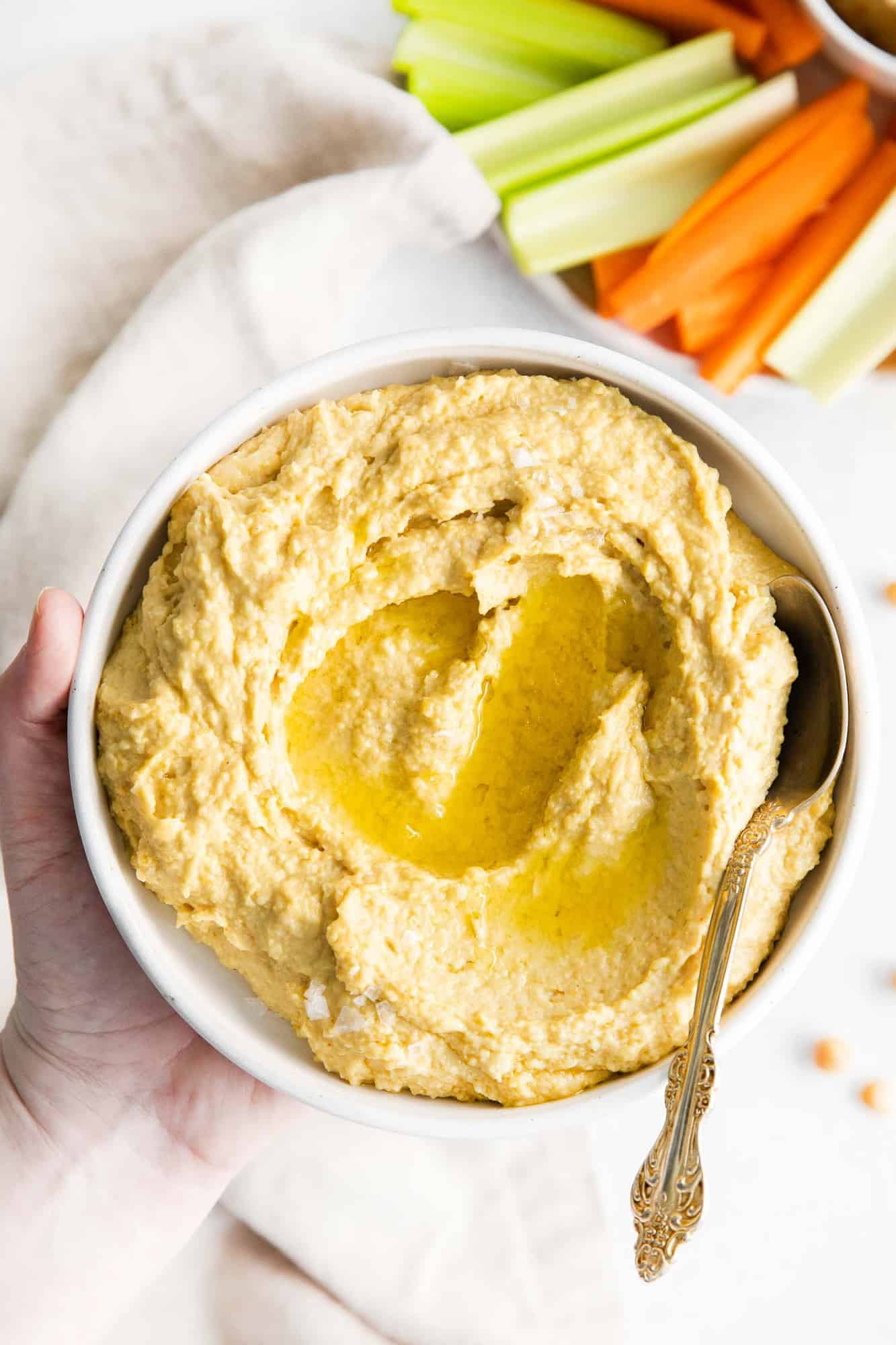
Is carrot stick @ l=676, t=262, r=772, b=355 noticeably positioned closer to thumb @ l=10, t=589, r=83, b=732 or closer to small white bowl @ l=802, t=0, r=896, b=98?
small white bowl @ l=802, t=0, r=896, b=98

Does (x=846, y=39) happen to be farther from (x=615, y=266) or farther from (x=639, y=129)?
(x=615, y=266)

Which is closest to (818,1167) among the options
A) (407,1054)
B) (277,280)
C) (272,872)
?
(407,1054)

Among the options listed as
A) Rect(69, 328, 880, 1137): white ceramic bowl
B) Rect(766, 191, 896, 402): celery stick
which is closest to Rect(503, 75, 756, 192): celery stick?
Rect(766, 191, 896, 402): celery stick

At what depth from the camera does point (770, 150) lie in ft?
10.5

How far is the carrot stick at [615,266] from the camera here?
10.7 feet

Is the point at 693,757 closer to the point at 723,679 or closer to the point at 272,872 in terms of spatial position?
the point at 723,679

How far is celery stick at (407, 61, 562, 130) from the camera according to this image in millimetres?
3186

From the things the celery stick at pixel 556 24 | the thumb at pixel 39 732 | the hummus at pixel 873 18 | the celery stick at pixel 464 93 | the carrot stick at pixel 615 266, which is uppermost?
the hummus at pixel 873 18

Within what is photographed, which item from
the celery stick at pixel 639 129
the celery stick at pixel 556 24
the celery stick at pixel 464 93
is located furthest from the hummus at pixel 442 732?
the celery stick at pixel 556 24

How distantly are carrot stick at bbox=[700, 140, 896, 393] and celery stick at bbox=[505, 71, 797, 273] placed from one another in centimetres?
28

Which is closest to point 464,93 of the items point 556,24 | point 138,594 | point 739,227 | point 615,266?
point 556,24

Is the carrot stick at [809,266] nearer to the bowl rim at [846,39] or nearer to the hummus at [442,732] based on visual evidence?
the bowl rim at [846,39]

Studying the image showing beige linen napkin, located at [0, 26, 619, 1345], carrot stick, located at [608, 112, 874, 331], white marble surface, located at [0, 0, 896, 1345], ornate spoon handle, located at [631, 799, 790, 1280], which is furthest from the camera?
white marble surface, located at [0, 0, 896, 1345]

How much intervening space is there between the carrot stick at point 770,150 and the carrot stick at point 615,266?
0.31ft
